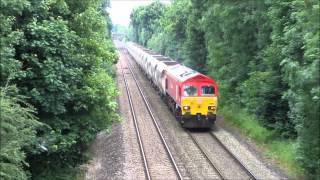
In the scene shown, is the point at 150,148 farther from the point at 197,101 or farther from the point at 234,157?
the point at 197,101

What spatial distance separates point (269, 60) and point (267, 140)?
3.71 m

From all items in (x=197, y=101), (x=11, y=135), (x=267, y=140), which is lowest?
(x=267, y=140)

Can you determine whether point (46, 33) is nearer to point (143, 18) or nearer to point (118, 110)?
point (118, 110)

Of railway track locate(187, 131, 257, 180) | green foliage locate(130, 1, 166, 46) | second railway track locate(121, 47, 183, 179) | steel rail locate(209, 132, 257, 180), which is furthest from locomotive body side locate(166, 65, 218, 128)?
green foliage locate(130, 1, 166, 46)

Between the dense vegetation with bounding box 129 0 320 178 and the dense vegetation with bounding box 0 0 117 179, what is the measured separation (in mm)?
6340

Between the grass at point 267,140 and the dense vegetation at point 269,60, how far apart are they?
0.42m

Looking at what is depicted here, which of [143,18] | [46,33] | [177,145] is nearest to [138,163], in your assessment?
[177,145]

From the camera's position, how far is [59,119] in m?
16.6

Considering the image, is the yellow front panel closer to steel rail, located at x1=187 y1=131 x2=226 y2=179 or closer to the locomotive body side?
the locomotive body side

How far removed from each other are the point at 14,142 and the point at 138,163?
10.0 metres

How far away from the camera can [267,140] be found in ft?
81.8

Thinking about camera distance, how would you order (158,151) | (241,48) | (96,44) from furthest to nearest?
(241,48) → (158,151) → (96,44)

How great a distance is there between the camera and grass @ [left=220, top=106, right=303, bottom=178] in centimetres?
2071

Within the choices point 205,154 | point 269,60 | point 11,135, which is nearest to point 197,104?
point 269,60
